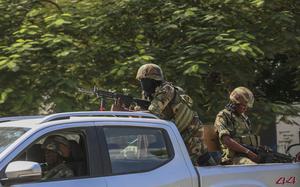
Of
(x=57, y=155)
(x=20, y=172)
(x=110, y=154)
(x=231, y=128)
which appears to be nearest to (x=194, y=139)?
(x=231, y=128)

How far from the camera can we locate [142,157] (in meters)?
4.72

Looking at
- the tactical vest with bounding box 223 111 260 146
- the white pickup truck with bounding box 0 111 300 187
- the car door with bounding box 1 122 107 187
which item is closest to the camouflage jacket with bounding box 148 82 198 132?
the tactical vest with bounding box 223 111 260 146

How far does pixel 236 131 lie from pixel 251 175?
1174 mm

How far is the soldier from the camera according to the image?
5801 mm

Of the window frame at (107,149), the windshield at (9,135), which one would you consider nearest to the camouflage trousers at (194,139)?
the window frame at (107,149)

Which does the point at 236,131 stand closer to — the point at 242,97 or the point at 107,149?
the point at 242,97

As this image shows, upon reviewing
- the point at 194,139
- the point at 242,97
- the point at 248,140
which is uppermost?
the point at 242,97

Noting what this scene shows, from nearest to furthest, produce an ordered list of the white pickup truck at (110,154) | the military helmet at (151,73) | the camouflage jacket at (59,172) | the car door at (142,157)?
the white pickup truck at (110,154)
the camouflage jacket at (59,172)
the car door at (142,157)
the military helmet at (151,73)

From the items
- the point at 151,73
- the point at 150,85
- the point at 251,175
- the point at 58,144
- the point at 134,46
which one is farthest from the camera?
the point at 134,46

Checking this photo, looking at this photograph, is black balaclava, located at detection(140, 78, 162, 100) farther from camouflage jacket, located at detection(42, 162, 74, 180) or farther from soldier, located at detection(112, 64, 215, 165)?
camouflage jacket, located at detection(42, 162, 74, 180)

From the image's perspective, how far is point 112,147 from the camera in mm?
4508

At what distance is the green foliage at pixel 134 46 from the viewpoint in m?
7.82

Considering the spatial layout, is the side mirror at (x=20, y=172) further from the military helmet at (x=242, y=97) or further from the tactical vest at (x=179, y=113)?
the military helmet at (x=242, y=97)

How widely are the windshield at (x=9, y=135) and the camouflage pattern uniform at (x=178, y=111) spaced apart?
1792 millimetres
